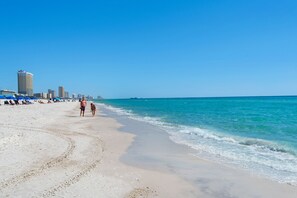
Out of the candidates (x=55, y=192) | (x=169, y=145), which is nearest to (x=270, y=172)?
(x=169, y=145)

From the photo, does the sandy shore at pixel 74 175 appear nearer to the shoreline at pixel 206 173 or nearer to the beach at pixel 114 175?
the beach at pixel 114 175

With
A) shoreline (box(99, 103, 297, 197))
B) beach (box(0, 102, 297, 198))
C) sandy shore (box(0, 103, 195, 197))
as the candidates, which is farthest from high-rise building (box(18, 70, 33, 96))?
shoreline (box(99, 103, 297, 197))

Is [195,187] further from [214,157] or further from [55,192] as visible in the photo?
[214,157]

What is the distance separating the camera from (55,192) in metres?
5.94

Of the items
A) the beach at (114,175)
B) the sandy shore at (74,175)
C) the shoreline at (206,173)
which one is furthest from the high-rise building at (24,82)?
the shoreline at (206,173)

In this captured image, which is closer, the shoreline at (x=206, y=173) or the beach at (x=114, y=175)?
the beach at (x=114, y=175)

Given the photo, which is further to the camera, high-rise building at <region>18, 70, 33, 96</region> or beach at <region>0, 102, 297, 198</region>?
Result: high-rise building at <region>18, 70, 33, 96</region>

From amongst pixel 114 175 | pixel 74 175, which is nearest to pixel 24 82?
pixel 74 175

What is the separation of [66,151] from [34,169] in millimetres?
2747

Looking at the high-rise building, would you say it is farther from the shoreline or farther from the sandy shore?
the shoreline

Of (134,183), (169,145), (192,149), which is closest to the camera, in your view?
(134,183)

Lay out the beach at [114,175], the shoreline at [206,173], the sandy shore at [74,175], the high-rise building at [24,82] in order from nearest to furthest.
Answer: the sandy shore at [74,175], the beach at [114,175], the shoreline at [206,173], the high-rise building at [24,82]

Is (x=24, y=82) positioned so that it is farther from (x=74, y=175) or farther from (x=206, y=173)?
(x=206, y=173)

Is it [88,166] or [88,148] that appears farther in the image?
[88,148]
